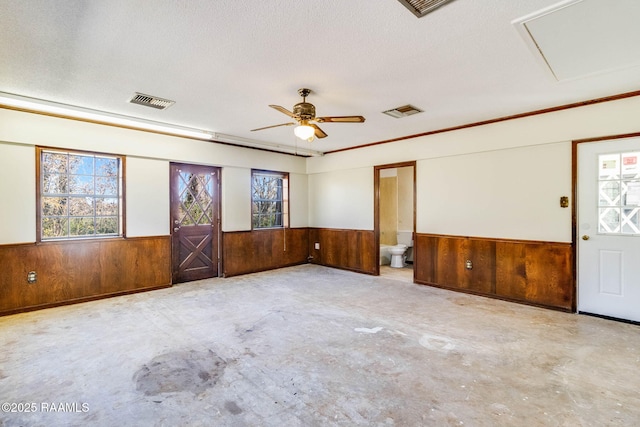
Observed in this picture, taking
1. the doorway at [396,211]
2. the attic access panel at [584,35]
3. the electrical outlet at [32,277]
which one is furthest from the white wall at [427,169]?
the doorway at [396,211]

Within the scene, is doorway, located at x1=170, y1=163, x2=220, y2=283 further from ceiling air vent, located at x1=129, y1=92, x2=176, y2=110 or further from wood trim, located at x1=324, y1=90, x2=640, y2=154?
wood trim, located at x1=324, y1=90, x2=640, y2=154

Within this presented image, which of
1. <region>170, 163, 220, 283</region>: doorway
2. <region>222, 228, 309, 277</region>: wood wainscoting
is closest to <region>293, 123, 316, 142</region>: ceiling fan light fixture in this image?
<region>170, 163, 220, 283</region>: doorway

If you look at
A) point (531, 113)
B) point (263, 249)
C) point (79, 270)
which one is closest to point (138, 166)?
point (79, 270)

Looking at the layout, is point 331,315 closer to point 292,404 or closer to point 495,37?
point 292,404

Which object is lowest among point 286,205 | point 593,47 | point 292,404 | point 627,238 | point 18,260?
point 292,404

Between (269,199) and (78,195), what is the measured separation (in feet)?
11.0

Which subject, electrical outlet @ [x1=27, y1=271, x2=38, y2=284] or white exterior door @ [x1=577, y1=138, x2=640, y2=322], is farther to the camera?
electrical outlet @ [x1=27, y1=271, x2=38, y2=284]

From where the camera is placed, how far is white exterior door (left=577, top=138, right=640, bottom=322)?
3408 mm

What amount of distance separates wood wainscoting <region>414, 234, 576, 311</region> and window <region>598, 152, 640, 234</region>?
52cm

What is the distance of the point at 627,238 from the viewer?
343cm

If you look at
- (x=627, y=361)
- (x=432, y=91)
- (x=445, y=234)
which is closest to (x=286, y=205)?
(x=445, y=234)

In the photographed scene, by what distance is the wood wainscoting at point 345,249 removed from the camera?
610cm

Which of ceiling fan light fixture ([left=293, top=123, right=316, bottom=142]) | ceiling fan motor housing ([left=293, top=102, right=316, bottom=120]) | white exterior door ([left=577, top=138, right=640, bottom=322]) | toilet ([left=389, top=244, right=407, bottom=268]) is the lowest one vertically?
toilet ([left=389, top=244, right=407, bottom=268])

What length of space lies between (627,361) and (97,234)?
6283 mm
